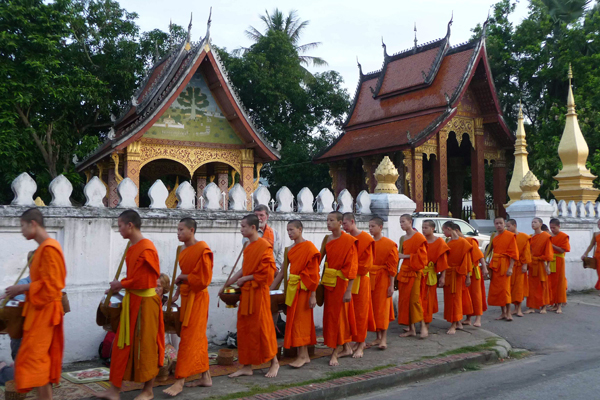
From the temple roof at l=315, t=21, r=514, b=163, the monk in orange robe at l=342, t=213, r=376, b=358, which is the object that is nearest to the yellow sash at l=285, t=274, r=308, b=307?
the monk in orange robe at l=342, t=213, r=376, b=358

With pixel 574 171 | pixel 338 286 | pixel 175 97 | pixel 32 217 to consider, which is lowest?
pixel 338 286

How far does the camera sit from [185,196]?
21.3 ft

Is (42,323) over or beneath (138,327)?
over

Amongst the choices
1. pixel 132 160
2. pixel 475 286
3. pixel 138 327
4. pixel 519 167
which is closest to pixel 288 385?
pixel 138 327

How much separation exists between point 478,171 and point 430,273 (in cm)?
1177

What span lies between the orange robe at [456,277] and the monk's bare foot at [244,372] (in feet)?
10.8

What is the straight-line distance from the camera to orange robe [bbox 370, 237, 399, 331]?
6.62 meters

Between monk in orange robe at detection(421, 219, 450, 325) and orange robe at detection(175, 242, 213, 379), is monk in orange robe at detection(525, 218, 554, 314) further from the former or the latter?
orange robe at detection(175, 242, 213, 379)

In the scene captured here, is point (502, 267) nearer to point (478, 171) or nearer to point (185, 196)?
point (185, 196)

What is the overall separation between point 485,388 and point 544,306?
15.4ft

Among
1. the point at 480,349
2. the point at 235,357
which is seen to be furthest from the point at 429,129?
the point at 235,357

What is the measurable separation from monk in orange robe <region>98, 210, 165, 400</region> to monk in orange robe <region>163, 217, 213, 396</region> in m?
0.27

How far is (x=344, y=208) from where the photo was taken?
790 cm

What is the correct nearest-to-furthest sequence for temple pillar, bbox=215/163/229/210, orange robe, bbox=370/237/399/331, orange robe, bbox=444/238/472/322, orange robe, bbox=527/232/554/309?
1. orange robe, bbox=370/237/399/331
2. orange robe, bbox=444/238/472/322
3. orange robe, bbox=527/232/554/309
4. temple pillar, bbox=215/163/229/210
